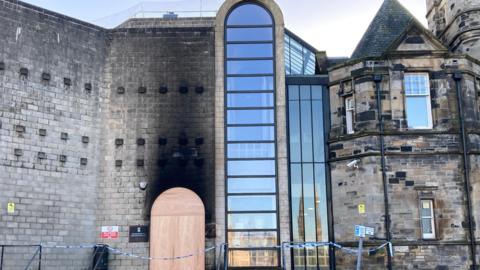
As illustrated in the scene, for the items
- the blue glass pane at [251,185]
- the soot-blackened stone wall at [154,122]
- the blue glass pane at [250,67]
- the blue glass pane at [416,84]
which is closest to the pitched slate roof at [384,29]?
the blue glass pane at [416,84]

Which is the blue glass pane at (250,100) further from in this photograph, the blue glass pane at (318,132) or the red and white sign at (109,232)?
the red and white sign at (109,232)

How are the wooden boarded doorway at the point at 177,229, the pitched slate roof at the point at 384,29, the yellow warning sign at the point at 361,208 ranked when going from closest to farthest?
the yellow warning sign at the point at 361,208 < the wooden boarded doorway at the point at 177,229 < the pitched slate roof at the point at 384,29

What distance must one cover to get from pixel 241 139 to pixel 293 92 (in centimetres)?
258

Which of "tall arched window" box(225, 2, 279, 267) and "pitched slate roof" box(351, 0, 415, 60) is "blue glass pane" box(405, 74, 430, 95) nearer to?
"pitched slate roof" box(351, 0, 415, 60)

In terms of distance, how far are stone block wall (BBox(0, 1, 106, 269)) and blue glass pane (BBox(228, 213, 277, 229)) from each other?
4.70m

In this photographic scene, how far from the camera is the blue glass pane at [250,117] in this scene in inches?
799

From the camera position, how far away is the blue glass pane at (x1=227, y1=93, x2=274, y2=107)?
20453mm

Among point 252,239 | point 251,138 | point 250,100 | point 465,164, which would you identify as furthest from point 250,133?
point 465,164

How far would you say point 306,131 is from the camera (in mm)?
20344

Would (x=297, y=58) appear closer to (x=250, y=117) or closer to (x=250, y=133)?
(x=250, y=117)

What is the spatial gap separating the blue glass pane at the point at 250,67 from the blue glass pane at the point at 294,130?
1504mm

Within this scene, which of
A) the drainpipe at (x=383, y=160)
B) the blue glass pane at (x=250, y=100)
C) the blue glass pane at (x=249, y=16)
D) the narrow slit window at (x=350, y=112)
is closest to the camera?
the drainpipe at (x=383, y=160)

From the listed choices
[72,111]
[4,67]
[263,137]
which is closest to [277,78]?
[263,137]

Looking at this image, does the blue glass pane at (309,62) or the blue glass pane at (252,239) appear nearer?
the blue glass pane at (252,239)
